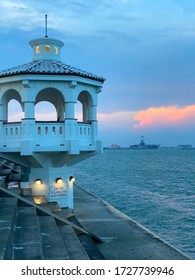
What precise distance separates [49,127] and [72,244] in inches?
223

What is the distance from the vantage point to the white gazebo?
13.8 metres

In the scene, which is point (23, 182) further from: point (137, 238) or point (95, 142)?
point (137, 238)

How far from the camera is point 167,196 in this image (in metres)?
43.8

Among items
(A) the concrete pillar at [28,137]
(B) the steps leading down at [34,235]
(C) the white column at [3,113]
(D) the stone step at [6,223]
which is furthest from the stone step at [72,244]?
(C) the white column at [3,113]

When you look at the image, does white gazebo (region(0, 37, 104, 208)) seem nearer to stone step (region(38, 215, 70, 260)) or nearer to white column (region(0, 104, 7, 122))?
white column (region(0, 104, 7, 122))

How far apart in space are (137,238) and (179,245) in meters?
7.95

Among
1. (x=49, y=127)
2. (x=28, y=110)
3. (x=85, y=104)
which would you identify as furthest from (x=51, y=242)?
(x=85, y=104)

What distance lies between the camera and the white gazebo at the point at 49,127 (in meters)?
13.8

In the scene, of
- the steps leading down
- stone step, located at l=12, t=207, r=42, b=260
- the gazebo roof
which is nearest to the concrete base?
the steps leading down

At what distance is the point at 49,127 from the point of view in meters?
14.0

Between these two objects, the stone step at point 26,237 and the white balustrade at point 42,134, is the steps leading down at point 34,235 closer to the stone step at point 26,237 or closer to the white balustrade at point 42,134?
the stone step at point 26,237

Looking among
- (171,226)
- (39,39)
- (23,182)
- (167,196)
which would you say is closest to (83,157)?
(23,182)

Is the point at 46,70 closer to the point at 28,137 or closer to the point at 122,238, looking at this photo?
the point at 28,137

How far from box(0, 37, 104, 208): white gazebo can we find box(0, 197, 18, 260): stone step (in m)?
3.07
